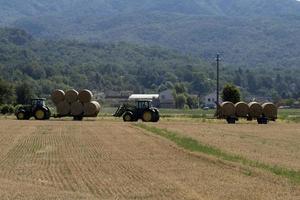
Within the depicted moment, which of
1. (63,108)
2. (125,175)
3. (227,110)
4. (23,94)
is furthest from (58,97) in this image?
(125,175)

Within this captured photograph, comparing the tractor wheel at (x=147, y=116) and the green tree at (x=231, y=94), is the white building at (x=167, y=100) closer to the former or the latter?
the green tree at (x=231, y=94)

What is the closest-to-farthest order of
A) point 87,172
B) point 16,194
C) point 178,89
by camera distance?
1. point 16,194
2. point 87,172
3. point 178,89

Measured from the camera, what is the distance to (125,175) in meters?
22.4

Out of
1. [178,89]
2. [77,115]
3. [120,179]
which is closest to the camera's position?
[120,179]

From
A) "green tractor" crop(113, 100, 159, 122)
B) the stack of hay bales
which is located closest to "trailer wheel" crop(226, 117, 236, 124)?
"green tractor" crop(113, 100, 159, 122)

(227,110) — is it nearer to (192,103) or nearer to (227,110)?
(227,110)

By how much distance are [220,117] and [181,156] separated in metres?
45.1

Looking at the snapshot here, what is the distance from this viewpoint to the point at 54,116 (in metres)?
71.8

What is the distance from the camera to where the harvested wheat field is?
60.6 ft

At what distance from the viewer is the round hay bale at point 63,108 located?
235 ft

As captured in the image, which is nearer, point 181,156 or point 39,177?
point 39,177

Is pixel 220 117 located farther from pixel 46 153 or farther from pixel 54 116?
pixel 46 153

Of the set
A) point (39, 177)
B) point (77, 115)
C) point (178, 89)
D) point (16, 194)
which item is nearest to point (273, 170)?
point (39, 177)

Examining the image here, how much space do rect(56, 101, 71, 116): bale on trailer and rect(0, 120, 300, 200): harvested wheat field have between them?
3647cm
